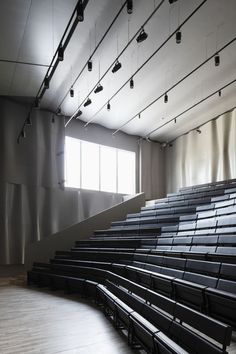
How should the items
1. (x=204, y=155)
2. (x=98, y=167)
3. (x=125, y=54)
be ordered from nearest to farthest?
(x=125, y=54)
(x=204, y=155)
(x=98, y=167)

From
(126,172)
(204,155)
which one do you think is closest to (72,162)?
(126,172)

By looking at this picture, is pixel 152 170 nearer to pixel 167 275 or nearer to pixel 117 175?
pixel 117 175

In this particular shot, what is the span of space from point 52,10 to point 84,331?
379 cm

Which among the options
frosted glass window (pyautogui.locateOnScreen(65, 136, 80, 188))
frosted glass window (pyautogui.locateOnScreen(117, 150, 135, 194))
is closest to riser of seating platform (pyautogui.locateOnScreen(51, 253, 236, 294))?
frosted glass window (pyautogui.locateOnScreen(65, 136, 80, 188))

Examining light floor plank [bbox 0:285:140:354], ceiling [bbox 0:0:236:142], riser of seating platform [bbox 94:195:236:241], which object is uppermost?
ceiling [bbox 0:0:236:142]

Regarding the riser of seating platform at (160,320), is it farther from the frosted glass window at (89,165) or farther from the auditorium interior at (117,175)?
the frosted glass window at (89,165)

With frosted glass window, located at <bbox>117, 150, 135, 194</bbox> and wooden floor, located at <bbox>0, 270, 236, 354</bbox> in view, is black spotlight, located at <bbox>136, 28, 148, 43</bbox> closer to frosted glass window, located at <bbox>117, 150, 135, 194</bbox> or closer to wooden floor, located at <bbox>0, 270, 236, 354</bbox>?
wooden floor, located at <bbox>0, 270, 236, 354</bbox>

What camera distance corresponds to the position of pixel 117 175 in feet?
31.3

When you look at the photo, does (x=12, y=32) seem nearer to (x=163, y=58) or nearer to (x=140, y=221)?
(x=163, y=58)

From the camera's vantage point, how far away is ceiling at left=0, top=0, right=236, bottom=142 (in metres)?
4.50

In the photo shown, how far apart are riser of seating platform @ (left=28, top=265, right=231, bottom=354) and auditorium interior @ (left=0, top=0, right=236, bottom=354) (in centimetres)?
1

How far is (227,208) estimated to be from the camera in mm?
4707

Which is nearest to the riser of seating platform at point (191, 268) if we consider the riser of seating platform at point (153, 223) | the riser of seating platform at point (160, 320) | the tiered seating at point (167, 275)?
the tiered seating at point (167, 275)

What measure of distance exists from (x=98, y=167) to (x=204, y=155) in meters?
A: 2.80
